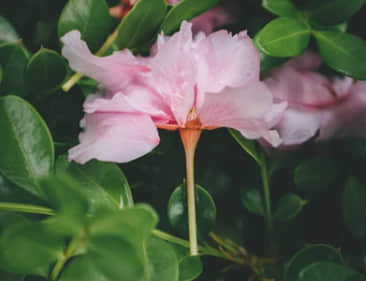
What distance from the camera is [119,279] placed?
0.28 m

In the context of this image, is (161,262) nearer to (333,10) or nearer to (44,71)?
(44,71)

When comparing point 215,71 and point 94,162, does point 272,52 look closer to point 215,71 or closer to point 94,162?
point 215,71

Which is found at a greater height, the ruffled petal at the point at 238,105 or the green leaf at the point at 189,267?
the ruffled petal at the point at 238,105

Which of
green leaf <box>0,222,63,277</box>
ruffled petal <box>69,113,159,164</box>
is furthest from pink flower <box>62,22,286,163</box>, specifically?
green leaf <box>0,222,63,277</box>

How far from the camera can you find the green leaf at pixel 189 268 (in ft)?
1.20

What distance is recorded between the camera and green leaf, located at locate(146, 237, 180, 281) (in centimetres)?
34

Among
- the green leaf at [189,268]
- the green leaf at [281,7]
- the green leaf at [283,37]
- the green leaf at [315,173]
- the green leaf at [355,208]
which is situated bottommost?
the green leaf at [355,208]

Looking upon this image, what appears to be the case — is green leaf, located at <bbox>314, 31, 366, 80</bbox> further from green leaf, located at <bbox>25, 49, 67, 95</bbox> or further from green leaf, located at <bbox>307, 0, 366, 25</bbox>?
green leaf, located at <bbox>25, 49, 67, 95</bbox>

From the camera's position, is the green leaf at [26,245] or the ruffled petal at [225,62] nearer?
the green leaf at [26,245]

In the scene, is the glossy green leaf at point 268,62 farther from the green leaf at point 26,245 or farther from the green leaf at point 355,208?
the green leaf at point 26,245

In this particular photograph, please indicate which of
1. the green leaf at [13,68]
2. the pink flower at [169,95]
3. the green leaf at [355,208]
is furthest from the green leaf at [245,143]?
the green leaf at [13,68]

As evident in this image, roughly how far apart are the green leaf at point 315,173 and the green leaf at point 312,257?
0.36 ft

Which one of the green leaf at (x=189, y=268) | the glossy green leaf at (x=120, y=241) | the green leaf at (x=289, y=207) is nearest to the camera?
the glossy green leaf at (x=120, y=241)

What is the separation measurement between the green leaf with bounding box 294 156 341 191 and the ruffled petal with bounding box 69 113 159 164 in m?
0.20
